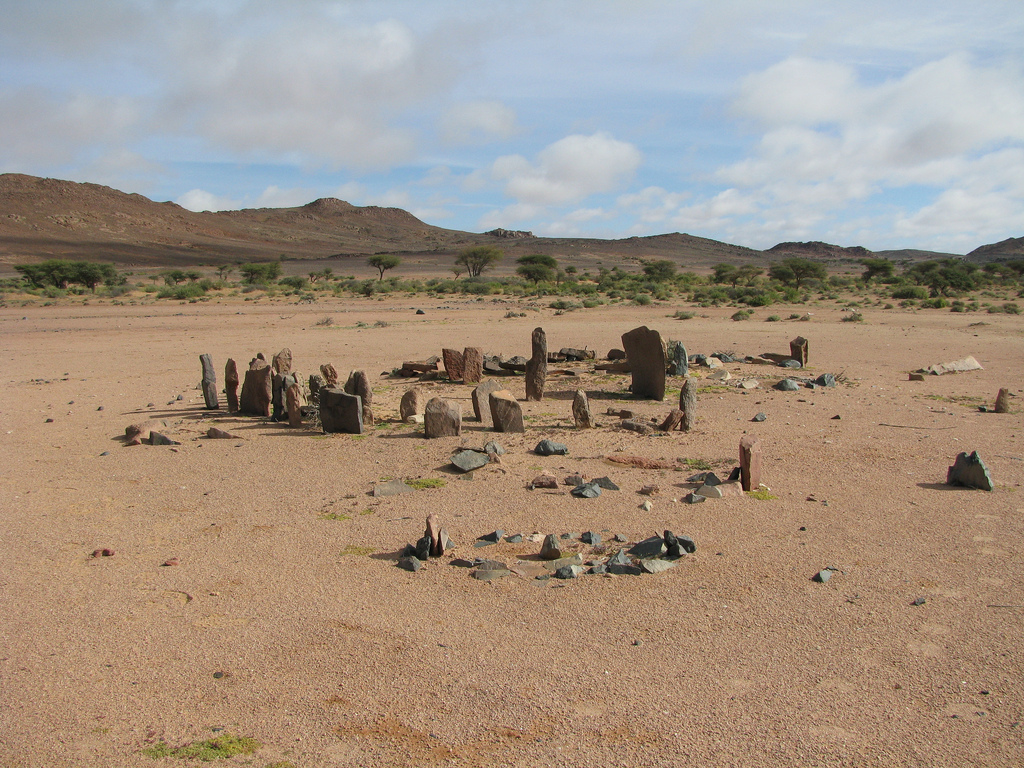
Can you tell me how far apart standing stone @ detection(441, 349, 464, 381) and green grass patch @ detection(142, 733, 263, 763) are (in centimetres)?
939

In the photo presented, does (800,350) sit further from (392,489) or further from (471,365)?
(392,489)

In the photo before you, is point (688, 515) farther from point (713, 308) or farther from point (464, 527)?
point (713, 308)

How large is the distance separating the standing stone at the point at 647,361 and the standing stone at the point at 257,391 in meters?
5.27

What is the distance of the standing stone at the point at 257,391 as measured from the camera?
33.2ft

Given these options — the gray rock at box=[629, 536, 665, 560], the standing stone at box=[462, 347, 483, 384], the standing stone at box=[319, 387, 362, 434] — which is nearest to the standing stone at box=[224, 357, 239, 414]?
the standing stone at box=[319, 387, 362, 434]

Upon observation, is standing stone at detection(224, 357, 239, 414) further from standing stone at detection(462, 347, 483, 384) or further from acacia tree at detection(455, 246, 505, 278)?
acacia tree at detection(455, 246, 505, 278)

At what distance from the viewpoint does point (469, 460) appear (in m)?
7.47

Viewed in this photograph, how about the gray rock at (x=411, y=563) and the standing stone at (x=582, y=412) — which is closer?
the gray rock at (x=411, y=563)

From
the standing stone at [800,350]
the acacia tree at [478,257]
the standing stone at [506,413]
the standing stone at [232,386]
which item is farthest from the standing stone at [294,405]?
the acacia tree at [478,257]

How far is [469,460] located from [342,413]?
233 centimetres

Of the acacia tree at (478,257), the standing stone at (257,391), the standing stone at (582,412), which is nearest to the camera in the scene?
the standing stone at (582,412)

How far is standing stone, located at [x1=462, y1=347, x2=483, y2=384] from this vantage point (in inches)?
491

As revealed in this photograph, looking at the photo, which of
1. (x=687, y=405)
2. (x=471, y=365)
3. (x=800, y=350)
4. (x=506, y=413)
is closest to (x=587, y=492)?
(x=506, y=413)

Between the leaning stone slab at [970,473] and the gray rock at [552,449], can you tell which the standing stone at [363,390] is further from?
the leaning stone slab at [970,473]
